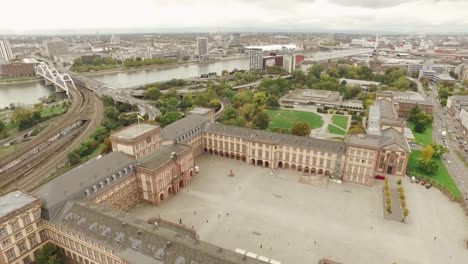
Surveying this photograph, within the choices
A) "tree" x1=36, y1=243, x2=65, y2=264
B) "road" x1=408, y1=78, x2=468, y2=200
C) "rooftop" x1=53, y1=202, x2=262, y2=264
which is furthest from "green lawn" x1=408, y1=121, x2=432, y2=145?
"tree" x1=36, y1=243, x2=65, y2=264

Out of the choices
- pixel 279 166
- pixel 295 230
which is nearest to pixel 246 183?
pixel 279 166

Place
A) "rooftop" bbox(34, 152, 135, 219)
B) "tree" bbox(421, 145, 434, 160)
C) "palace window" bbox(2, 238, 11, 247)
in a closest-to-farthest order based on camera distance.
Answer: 1. "palace window" bbox(2, 238, 11, 247)
2. "rooftop" bbox(34, 152, 135, 219)
3. "tree" bbox(421, 145, 434, 160)

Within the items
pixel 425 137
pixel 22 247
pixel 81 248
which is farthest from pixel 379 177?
pixel 22 247

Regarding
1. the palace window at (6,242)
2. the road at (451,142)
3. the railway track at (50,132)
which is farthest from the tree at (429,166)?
the railway track at (50,132)

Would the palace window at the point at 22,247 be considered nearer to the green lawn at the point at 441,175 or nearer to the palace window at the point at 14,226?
the palace window at the point at 14,226

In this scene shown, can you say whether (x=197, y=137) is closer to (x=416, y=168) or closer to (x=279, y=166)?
(x=279, y=166)

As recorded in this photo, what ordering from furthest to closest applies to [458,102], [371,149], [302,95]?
[302,95]
[458,102]
[371,149]

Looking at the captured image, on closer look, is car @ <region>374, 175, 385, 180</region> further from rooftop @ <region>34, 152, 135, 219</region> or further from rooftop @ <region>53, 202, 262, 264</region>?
rooftop @ <region>34, 152, 135, 219</region>
